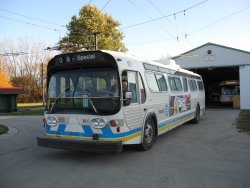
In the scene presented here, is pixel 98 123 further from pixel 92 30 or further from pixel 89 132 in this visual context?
pixel 92 30

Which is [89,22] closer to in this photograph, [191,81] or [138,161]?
[191,81]

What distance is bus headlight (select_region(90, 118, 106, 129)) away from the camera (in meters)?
6.28

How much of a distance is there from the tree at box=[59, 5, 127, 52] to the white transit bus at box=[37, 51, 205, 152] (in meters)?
32.2

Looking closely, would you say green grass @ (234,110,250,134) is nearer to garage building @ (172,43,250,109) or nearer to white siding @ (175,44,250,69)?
garage building @ (172,43,250,109)

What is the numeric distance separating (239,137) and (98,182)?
654 centimetres

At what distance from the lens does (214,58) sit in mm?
24031

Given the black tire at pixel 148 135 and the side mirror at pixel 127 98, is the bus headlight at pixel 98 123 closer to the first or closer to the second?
the side mirror at pixel 127 98

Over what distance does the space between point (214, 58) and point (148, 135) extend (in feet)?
60.1

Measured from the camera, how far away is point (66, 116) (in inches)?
→ 264

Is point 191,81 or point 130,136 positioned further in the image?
point 191,81

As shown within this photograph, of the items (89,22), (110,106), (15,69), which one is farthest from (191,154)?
(15,69)

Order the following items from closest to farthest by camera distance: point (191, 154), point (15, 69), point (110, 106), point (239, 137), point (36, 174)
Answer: point (36, 174), point (110, 106), point (191, 154), point (239, 137), point (15, 69)

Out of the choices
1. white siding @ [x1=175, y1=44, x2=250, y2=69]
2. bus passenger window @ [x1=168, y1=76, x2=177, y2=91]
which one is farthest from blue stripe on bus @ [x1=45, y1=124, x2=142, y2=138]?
white siding @ [x1=175, y1=44, x2=250, y2=69]

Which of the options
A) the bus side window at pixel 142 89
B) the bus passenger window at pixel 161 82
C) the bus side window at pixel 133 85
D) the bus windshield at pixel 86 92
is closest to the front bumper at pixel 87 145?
the bus windshield at pixel 86 92
